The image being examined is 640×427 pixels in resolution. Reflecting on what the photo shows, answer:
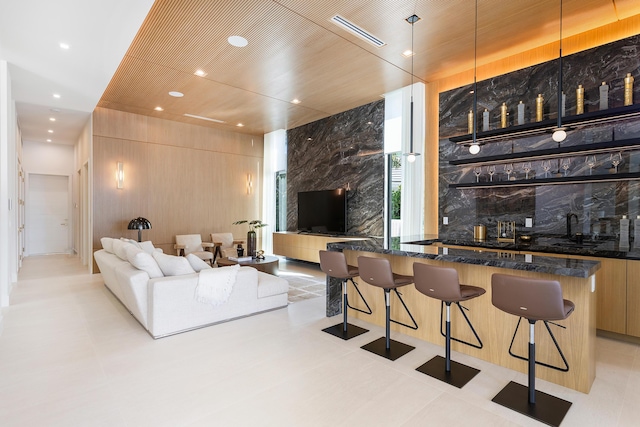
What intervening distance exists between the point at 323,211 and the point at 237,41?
13.7 ft

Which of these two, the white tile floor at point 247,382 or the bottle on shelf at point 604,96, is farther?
the bottle on shelf at point 604,96

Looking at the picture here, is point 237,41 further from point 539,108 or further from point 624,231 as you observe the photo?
point 624,231

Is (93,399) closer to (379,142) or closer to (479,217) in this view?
(479,217)

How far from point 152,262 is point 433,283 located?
Result: 10.0ft

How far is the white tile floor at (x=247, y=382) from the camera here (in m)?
2.27

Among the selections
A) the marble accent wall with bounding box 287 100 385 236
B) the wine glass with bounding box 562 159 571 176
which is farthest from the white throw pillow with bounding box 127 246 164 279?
the wine glass with bounding box 562 159 571 176

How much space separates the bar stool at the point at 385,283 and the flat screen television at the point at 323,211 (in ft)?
12.8

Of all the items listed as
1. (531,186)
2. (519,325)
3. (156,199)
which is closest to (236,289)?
(519,325)

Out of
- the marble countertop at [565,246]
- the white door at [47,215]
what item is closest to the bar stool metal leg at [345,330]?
the marble countertop at [565,246]

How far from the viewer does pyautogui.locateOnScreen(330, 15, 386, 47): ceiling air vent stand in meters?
3.89

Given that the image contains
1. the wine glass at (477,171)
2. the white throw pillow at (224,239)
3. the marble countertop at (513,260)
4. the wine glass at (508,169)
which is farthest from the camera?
the white throw pillow at (224,239)

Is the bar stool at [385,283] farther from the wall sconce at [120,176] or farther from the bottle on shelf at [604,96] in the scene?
the wall sconce at [120,176]

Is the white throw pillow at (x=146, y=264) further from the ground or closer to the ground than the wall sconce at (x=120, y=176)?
closer to the ground

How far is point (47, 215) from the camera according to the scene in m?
10.1
